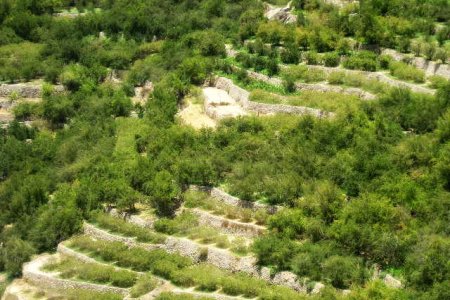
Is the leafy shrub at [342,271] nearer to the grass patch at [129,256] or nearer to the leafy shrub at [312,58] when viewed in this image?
the grass patch at [129,256]

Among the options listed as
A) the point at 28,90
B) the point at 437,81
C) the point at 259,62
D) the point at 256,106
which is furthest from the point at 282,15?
the point at 28,90

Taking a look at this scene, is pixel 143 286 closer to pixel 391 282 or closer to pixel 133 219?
pixel 133 219

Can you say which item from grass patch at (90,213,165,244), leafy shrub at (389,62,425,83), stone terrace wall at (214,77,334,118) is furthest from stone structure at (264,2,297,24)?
grass patch at (90,213,165,244)

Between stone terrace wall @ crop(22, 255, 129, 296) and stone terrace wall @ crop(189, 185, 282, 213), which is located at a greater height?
stone terrace wall @ crop(189, 185, 282, 213)

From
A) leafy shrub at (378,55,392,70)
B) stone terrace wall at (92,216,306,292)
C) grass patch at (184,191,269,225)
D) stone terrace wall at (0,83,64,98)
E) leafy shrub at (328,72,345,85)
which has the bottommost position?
stone terrace wall at (0,83,64,98)

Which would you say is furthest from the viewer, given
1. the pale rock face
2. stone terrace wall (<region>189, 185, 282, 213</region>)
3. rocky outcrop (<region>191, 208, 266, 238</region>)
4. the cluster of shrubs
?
the cluster of shrubs

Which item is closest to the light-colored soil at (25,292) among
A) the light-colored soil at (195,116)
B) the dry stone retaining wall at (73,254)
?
the dry stone retaining wall at (73,254)

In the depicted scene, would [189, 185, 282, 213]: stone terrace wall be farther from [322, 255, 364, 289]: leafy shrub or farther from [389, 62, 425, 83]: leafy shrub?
[389, 62, 425, 83]: leafy shrub
